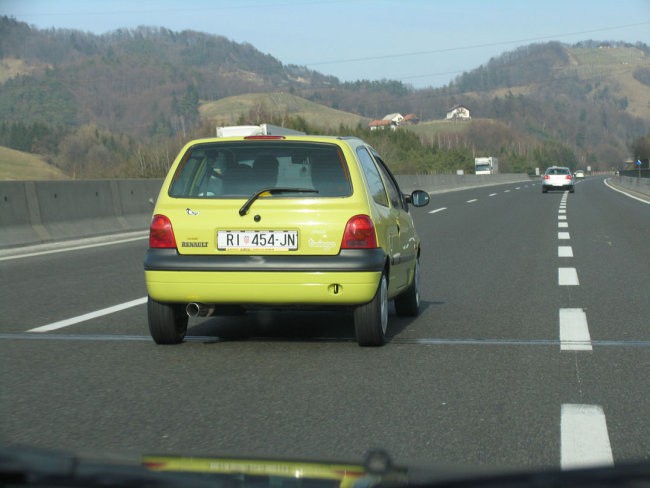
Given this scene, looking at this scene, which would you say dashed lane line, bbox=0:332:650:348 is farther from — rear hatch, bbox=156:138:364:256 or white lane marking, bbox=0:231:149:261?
white lane marking, bbox=0:231:149:261

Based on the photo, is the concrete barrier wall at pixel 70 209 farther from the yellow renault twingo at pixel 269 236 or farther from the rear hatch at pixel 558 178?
the rear hatch at pixel 558 178

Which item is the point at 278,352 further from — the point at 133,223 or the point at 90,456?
the point at 133,223

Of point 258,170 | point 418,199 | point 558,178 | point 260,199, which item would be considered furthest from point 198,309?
point 558,178

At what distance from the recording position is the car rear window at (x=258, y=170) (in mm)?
6770

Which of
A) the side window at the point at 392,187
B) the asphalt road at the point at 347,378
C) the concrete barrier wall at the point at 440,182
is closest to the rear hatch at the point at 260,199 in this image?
the asphalt road at the point at 347,378

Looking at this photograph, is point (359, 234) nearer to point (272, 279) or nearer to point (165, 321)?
point (272, 279)

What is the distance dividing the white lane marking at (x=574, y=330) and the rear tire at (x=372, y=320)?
120 cm

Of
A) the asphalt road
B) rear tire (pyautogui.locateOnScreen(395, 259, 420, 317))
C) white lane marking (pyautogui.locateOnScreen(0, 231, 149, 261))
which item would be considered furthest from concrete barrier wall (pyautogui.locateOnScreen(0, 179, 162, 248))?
rear tire (pyautogui.locateOnScreen(395, 259, 420, 317))

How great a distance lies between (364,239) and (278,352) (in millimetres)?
940

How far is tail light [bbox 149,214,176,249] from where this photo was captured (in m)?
6.62

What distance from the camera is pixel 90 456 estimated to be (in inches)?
93.5

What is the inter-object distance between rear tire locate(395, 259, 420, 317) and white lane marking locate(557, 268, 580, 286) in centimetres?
259

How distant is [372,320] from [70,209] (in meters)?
10.7

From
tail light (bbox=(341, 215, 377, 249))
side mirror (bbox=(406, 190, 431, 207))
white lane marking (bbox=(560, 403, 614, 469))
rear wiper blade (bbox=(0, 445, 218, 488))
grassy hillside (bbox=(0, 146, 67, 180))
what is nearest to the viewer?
rear wiper blade (bbox=(0, 445, 218, 488))
